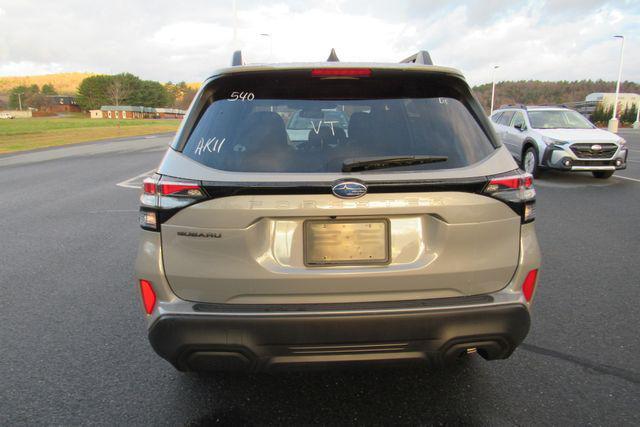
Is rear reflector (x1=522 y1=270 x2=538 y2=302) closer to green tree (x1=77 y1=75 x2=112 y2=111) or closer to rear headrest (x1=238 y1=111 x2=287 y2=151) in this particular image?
rear headrest (x1=238 y1=111 x2=287 y2=151)

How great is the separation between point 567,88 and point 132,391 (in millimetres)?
155625

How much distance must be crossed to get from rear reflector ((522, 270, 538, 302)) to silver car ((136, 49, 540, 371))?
2cm

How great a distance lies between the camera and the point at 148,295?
7.47ft

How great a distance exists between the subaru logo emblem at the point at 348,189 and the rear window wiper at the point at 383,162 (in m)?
0.08

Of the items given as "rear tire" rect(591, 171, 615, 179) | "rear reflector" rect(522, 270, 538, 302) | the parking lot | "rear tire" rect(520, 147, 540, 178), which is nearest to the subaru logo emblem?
"rear reflector" rect(522, 270, 538, 302)

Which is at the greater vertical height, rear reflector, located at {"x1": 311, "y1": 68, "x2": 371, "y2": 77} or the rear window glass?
rear reflector, located at {"x1": 311, "y1": 68, "x2": 371, "y2": 77}

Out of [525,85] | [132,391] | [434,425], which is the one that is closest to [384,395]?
[434,425]

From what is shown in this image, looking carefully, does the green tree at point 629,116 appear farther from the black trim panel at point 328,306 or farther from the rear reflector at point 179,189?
the rear reflector at point 179,189

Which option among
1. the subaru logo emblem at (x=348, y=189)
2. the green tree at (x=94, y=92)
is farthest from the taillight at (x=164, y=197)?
the green tree at (x=94, y=92)

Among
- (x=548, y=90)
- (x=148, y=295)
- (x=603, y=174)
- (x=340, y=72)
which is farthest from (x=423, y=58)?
(x=548, y=90)

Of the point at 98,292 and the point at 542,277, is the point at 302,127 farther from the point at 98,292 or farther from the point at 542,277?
the point at 542,277

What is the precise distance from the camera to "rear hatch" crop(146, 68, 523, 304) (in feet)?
6.92

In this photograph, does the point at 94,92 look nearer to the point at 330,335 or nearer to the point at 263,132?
the point at 263,132

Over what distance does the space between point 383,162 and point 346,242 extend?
397 millimetres
